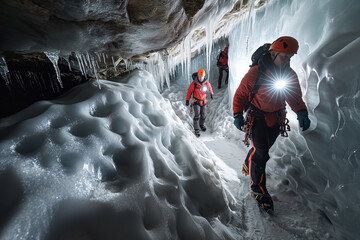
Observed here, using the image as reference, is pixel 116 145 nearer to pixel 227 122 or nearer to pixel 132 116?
pixel 132 116

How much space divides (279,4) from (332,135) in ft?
10.7

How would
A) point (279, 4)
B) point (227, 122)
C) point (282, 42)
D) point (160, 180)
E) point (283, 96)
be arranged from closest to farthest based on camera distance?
point (160, 180)
point (282, 42)
point (283, 96)
point (279, 4)
point (227, 122)

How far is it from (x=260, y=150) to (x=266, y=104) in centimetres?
70

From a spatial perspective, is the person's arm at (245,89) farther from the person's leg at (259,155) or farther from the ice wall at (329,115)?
the ice wall at (329,115)

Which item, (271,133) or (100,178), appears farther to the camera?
(271,133)

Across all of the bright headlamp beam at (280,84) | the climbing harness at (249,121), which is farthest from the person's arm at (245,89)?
the bright headlamp beam at (280,84)

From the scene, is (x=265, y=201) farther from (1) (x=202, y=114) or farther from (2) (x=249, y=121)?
(1) (x=202, y=114)

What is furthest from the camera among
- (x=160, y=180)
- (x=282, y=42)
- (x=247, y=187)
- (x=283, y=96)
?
(x=247, y=187)

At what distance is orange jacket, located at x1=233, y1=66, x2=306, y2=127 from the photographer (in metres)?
2.39

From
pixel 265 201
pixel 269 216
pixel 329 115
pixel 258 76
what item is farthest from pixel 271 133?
pixel 269 216

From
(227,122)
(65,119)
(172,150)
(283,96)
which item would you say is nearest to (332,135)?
(283,96)

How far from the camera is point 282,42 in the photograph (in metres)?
2.19

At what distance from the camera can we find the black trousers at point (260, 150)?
2.47 metres

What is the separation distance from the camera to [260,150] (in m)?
2.47
